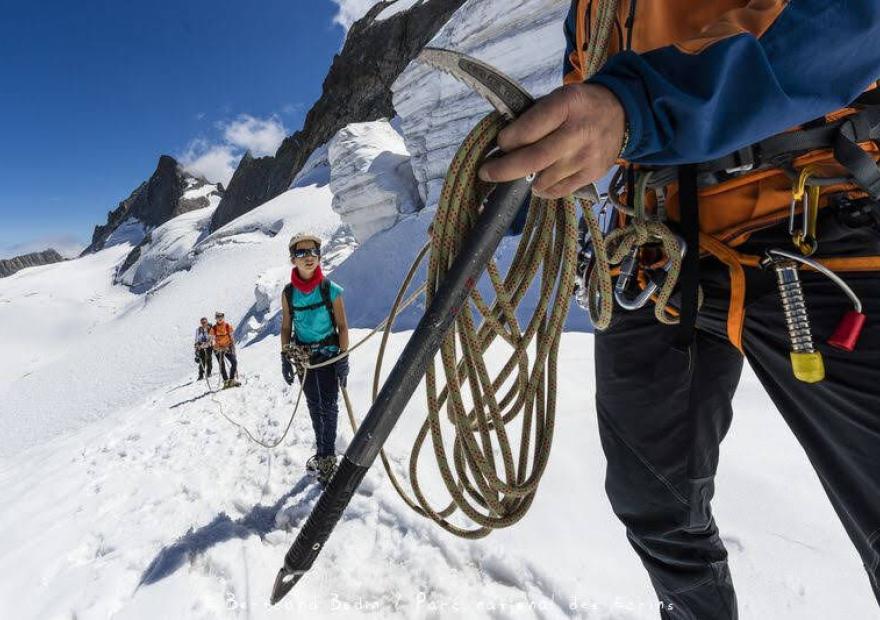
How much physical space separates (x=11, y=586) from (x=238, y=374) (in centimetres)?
802

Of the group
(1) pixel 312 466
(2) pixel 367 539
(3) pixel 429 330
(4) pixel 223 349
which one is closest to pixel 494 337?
(3) pixel 429 330

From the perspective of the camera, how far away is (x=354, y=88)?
183 feet

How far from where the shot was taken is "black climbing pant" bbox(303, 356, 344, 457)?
369 cm

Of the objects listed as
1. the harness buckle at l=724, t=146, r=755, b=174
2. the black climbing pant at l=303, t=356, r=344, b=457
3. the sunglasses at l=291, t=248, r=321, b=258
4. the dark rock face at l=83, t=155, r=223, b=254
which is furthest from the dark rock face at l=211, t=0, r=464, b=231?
the harness buckle at l=724, t=146, r=755, b=174

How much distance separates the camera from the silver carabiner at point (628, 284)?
1.47 meters

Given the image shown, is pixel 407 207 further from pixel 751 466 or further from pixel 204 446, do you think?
pixel 751 466

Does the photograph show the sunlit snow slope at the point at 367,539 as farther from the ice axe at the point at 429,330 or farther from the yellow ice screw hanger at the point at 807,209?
the yellow ice screw hanger at the point at 807,209

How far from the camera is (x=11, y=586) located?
2.79 metres

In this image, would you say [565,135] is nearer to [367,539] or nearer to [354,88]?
[367,539]

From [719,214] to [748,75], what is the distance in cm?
60

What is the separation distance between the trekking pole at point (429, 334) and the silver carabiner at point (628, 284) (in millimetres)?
629

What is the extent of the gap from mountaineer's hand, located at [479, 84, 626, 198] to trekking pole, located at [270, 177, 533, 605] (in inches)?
5.5

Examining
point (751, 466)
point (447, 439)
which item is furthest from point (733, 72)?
point (447, 439)

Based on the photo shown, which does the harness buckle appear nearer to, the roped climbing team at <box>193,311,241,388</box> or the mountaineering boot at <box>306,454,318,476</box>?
the mountaineering boot at <box>306,454,318,476</box>
